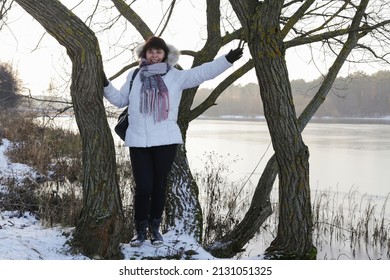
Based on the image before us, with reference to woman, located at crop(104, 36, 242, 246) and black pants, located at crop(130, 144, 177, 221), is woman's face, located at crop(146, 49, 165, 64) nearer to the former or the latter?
woman, located at crop(104, 36, 242, 246)

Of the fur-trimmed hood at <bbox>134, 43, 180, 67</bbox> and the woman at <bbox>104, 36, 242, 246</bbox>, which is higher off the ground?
the fur-trimmed hood at <bbox>134, 43, 180, 67</bbox>

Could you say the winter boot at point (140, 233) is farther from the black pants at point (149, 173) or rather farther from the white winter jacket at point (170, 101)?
the white winter jacket at point (170, 101)

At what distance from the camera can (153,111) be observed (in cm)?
290

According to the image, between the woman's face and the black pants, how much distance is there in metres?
0.63

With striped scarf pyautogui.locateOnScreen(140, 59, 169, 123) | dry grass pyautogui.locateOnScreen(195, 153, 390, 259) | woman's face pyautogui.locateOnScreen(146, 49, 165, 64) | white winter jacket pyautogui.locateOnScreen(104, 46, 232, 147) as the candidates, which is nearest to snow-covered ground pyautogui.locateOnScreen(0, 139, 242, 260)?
white winter jacket pyautogui.locateOnScreen(104, 46, 232, 147)

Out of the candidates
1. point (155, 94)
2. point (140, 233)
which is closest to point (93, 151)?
point (155, 94)

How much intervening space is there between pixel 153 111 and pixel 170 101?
150mm

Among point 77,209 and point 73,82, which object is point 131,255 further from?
point 77,209

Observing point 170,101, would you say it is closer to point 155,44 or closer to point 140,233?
point 155,44

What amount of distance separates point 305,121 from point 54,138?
266 inches

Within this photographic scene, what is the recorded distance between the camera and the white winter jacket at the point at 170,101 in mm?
2877

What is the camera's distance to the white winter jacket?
9.44ft

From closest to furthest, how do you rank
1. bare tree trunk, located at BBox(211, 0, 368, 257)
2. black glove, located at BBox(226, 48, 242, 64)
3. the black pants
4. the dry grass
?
1. black glove, located at BBox(226, 48, 242, 64)
2. the black pants
3. bare tree trunk, located at BBox(211, 0, 368, 257)
4. the dry grass

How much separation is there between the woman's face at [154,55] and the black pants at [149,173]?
0.63m
